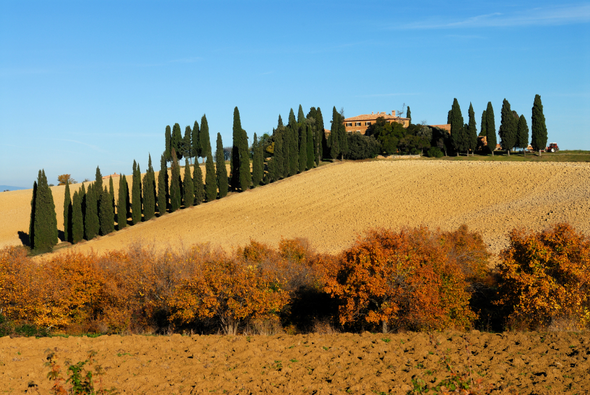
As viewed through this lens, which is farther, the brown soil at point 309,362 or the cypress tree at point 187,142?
the cypress tree at point 187,142

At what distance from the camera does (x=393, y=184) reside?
59562 millimetres

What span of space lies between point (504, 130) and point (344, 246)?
5052 centimetres

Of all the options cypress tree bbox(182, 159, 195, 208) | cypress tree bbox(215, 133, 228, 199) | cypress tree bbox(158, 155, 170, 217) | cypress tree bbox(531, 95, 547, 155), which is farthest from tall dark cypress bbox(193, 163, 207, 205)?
cypress tree bbox(531, 95, 547, 155)

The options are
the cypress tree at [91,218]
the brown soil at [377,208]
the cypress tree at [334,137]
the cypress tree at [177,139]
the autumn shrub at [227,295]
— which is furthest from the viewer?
the cypress tree at [177,139]

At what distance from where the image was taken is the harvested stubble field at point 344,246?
43.0 feet

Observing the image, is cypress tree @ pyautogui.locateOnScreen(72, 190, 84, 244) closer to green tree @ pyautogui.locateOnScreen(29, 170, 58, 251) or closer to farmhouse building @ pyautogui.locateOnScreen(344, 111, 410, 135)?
green tree @ pyautogui.locateOnScreen(29, 170, 58, 251)

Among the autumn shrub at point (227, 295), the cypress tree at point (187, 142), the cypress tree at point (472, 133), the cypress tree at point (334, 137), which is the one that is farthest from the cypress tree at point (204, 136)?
the autumn shrub at point (227, 295)

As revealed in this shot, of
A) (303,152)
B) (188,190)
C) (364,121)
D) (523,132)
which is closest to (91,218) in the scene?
(188,190)

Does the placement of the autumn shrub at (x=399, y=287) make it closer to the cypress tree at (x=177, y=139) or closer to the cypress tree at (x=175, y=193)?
the cypress tree at (x=175, y=193)

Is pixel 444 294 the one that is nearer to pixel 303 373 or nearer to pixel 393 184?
pixel 303 373

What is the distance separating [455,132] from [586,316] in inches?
2565

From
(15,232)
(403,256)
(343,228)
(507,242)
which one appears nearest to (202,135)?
(15,232)

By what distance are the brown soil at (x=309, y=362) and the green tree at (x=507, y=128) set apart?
6562 cm

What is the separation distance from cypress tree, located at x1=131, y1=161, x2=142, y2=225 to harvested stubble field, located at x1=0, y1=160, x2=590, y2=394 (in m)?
2.19
